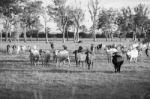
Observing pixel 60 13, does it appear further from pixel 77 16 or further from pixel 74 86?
pixel 74 86

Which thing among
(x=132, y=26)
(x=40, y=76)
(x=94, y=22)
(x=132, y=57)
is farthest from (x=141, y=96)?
(x=132, y=26)

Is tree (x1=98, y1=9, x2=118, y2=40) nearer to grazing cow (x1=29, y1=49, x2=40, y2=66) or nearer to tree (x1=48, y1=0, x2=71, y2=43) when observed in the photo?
tree (x1=48, y1=0, x2=71, y2=43)

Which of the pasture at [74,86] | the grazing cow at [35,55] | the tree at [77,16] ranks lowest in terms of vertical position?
the pasture at [74,86]

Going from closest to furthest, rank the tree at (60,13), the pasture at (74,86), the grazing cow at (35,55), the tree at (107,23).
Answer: the pasture at (74,86) → the grazing cow at (35,55) → the tree at (60,13) → the tree at (107,23)

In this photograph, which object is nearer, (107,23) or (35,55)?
(35,55)

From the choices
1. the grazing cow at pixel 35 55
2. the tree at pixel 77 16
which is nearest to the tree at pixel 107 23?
the tree at pixel 77 16

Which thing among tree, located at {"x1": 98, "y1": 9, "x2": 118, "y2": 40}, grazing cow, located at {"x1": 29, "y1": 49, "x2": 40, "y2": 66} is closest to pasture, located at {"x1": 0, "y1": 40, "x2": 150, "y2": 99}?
grazing cow, located at {"x1": 29, "y1": 49, "x2": 40, "y2": 66}

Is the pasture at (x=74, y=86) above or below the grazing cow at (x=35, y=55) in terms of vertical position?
below

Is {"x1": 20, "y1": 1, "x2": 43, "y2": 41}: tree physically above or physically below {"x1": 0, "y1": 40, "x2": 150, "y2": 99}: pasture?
above

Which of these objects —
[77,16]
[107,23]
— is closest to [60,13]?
[77,16]

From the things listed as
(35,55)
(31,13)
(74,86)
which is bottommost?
(74,86)

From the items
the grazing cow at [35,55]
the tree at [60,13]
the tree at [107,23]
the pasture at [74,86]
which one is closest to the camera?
the pasture at [74,86]

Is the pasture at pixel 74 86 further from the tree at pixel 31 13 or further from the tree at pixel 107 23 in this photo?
the tree at pixel 107 23

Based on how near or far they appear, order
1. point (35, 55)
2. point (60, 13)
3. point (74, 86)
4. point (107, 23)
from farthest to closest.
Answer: point (107, 23), point (60, 13), point (35, 55), point (74, 86)
